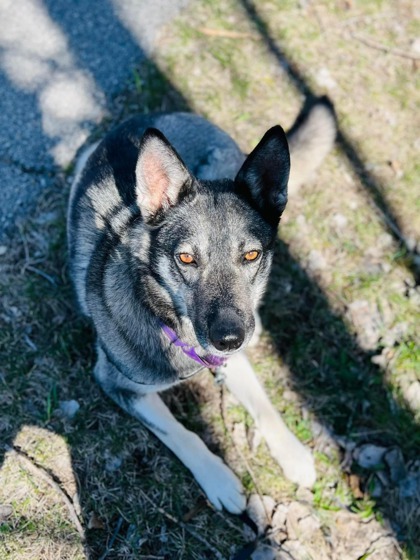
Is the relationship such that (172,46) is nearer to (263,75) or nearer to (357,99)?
(263,75)

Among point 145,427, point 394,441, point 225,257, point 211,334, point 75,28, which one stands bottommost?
point 145,427

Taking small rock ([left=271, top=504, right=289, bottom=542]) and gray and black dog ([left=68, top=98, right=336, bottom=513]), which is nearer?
gray and black dog ([left=68, top=98, right=336, bottom=513])

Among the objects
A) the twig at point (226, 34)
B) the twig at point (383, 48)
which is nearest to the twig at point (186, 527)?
the twig at point (226, 34)

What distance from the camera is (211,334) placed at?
255cm

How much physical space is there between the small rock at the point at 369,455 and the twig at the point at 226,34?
3.50 m

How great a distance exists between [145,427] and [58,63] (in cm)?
279

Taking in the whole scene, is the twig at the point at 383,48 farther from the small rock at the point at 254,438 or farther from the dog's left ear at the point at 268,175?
the small rock at the point at 254,438

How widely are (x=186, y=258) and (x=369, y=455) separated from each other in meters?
1.91

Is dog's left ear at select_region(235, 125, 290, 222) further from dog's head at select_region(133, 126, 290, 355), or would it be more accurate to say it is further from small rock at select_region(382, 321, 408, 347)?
small rock at select_region(382, 321, 408, 347)

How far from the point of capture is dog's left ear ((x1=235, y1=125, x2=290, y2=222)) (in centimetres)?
260

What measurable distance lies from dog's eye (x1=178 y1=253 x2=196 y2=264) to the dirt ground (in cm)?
129

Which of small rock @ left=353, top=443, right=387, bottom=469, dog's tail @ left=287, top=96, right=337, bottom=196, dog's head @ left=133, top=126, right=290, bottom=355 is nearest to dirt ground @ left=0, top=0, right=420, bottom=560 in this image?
small rock @ left=353, top=443, right=387, bottom=469

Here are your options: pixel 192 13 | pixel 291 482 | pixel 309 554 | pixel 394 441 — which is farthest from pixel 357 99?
pixel 309 554

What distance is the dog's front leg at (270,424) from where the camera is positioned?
11.4 ft
